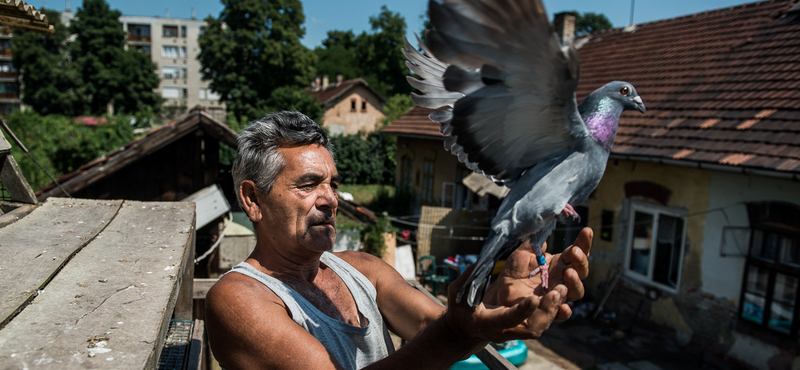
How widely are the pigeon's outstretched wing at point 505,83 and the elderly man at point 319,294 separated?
0.33 meters

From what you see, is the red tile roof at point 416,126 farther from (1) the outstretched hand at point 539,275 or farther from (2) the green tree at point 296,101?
(1) the outstretched hand at point 539,275

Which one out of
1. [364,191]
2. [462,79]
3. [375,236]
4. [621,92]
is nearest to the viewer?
[462,79]

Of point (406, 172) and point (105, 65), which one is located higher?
point (105, 65)

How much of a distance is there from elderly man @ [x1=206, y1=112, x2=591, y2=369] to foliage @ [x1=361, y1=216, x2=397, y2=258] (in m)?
8.68

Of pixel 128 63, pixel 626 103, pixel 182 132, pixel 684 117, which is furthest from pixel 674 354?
pixel 128 63

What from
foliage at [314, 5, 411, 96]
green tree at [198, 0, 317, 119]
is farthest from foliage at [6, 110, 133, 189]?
foliage at [314, 5, 411, 96]

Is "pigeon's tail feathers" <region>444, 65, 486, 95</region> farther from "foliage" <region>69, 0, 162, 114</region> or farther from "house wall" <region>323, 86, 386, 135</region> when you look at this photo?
"foliage" <region>69, 0, 162, 114</region>

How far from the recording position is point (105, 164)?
6.38m

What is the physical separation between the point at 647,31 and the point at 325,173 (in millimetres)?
12852

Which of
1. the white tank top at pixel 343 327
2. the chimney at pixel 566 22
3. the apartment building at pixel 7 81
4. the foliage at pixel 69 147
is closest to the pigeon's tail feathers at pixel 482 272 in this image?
the white tank top at pixel 343 327

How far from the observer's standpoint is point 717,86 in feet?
28.5

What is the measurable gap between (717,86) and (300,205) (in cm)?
915

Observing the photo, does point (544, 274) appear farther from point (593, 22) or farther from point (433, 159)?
point (593, 22)

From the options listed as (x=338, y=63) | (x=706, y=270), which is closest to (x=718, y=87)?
(x=706, y=270)
